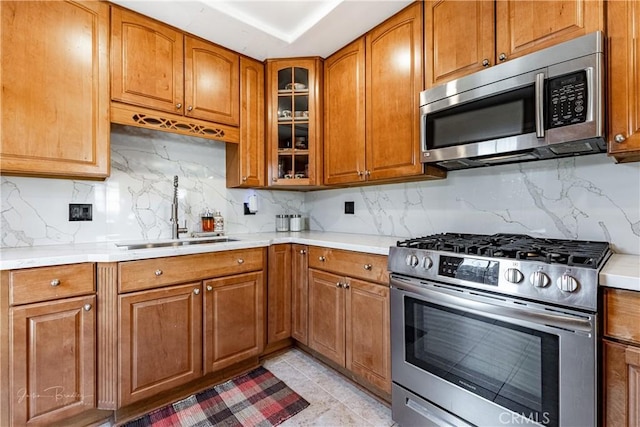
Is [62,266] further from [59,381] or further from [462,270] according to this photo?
[462,270]

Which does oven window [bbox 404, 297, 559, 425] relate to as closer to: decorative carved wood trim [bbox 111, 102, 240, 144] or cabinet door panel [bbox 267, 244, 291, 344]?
cabinet door panel [bbox 267, 244, 291, 344]

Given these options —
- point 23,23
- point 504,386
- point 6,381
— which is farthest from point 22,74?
Result: point 504,386

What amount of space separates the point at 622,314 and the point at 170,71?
251cm

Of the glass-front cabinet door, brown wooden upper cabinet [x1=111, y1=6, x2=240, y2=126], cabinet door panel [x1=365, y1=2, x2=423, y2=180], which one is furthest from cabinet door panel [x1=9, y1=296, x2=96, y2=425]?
cabinet door panel [x1=365, y1=2, x2=423, y2=180]

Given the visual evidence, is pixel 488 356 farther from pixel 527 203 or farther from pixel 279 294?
pixel 279 294

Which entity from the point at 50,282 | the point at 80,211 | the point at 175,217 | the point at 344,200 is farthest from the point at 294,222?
the point at 50,282

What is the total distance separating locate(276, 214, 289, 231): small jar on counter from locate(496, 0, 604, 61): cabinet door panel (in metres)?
1.96

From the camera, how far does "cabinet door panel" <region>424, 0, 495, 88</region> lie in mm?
1479

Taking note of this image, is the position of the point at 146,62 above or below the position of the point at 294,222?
above

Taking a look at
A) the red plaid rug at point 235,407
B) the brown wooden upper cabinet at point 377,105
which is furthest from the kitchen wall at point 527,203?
the red plaid rug at point 235,407

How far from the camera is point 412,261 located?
147 cm

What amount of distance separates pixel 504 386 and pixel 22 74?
261 cm

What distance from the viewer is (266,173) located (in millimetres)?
2438

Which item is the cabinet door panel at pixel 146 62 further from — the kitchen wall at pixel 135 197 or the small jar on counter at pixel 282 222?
the small jar on counter at pixel 282 222
